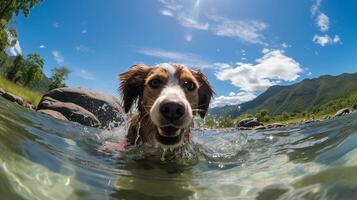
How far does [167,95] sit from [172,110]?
44 centimetres

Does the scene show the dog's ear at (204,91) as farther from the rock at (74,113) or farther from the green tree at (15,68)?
the green tree at (15,68)

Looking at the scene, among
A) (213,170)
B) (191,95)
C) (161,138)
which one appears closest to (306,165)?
(213,170)

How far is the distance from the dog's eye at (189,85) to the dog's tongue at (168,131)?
1.50 m

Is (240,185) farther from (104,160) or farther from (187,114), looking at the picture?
(104,160)


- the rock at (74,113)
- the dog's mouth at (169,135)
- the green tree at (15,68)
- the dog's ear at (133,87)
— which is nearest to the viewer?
the dog's mouth at (169,135)

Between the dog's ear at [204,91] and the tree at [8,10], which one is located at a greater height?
the tree at [8,10]

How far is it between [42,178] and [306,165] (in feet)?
10.6

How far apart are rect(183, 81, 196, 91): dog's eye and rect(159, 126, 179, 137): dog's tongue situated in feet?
4.92

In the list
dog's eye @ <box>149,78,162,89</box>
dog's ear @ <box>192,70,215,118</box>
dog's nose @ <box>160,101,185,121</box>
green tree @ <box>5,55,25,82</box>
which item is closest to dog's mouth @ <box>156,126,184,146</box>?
dog's nose @ <box>160,101,185,121</box>

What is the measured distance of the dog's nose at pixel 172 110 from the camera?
5.56 meters

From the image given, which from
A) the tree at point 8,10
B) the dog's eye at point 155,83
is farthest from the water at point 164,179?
the tree at point 8,10

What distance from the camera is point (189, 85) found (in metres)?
7.32

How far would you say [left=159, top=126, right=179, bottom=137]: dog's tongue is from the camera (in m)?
5.95

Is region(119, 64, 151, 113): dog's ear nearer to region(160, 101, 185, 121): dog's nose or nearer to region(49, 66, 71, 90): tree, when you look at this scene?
region(160, 101, 185, 121): dog's nose
